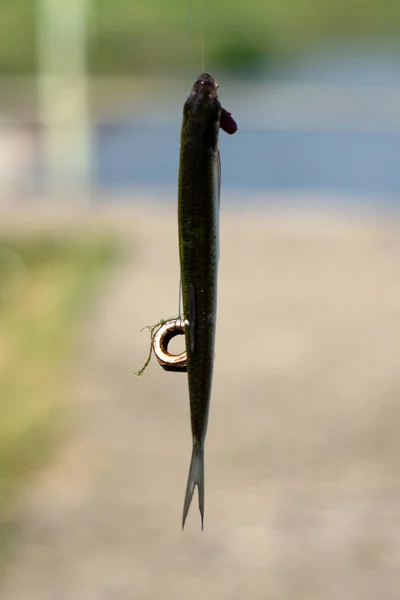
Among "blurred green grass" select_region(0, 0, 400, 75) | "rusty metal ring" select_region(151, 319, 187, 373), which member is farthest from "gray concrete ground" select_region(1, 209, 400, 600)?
"blurred green grass" select_region(0, 0, 400, 75)

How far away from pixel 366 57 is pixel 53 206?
1795 cm

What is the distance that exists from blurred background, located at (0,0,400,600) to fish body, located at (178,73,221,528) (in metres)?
0.66

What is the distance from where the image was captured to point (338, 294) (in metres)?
8.87

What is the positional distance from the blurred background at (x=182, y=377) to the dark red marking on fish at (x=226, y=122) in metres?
0.61

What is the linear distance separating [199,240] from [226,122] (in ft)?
0.55

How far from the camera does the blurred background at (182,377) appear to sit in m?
4.80

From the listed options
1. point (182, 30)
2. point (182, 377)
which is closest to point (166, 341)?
point (182, 377)

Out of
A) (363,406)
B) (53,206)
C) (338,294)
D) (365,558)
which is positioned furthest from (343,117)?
(365,558)

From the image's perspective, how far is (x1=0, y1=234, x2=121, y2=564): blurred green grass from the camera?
584 centimetres

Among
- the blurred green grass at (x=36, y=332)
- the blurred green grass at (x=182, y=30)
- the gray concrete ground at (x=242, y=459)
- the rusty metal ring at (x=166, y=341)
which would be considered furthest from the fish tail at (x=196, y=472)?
the blurred green grass at (x=182, y=30)

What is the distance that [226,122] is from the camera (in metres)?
1.48

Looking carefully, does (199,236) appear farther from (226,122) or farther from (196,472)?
(196,472)

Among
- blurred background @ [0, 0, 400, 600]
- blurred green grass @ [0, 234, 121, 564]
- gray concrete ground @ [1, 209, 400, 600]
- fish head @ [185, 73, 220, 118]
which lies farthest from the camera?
blurred green grass @ [0, 234, 121, 564]

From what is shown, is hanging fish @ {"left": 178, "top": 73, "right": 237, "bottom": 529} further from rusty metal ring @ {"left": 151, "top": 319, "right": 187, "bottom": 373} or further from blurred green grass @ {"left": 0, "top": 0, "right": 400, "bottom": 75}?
blurred green grass @ {"left": 0, "top": 0, "right": 400, "bottom": 75}
